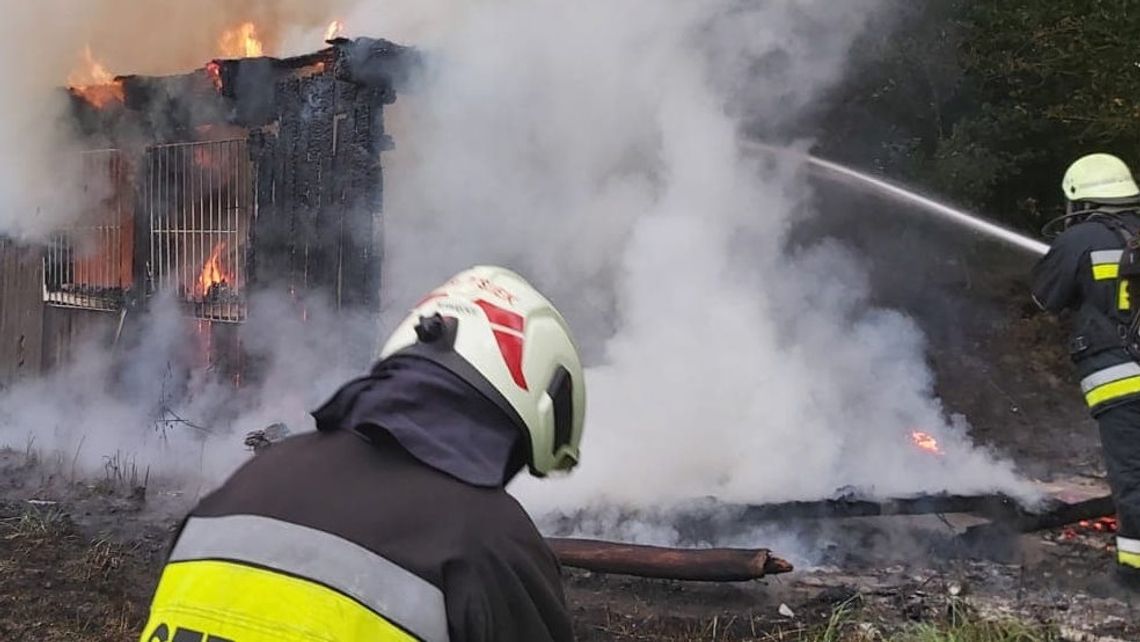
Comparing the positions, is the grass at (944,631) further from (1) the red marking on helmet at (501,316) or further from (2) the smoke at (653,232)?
(1) the red marking on helmet at (501,316)

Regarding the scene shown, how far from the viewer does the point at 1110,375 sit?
5.28 m

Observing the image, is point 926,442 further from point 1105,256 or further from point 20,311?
point 20,311

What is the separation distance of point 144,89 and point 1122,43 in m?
9.32

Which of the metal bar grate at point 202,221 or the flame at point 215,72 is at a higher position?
the flame at point 215,72

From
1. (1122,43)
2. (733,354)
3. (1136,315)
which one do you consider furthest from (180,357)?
(1122,43)

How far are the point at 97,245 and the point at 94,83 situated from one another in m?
1.59

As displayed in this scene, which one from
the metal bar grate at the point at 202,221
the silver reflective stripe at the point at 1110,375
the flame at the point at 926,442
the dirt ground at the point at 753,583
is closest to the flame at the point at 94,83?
the metal bar grate at the point at 202,221

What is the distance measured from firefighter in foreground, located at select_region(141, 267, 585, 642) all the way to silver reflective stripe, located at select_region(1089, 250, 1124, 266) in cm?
459

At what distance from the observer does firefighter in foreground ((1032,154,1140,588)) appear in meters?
5.20

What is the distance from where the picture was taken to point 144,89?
9.41m

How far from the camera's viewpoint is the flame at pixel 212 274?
908 centimetres

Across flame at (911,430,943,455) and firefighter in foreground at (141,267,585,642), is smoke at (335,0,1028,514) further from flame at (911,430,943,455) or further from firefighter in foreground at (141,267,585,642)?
firefighter in foreground at (141,267,585,642)

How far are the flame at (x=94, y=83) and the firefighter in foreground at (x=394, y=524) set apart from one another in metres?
9.05

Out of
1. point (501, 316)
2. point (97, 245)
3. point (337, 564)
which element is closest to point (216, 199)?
point (97, 245)
